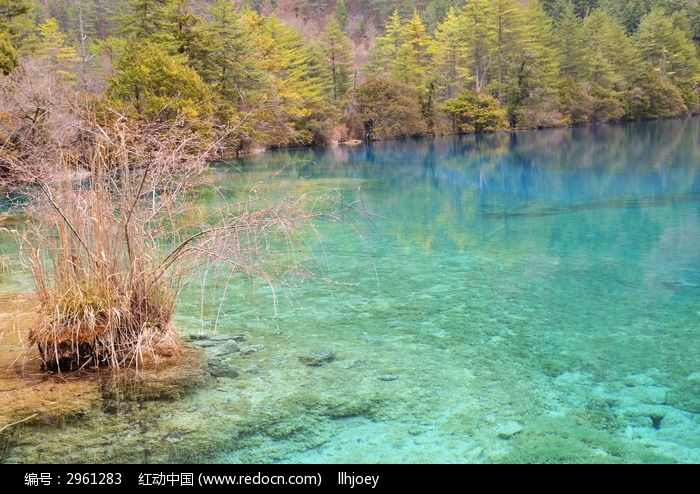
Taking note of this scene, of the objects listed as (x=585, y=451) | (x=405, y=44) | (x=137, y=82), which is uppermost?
(x=405, y=44)

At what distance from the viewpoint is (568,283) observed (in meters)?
8.18

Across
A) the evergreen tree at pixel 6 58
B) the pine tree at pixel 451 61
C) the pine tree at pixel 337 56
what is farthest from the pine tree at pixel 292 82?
the evergreen tree at pixel 6 58

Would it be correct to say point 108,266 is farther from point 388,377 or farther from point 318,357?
point 388,377

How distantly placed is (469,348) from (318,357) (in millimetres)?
1467

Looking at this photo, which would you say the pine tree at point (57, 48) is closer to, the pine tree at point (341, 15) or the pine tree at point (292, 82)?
the pine tree at point (292, 82)

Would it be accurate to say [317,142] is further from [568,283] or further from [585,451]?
[585,451]

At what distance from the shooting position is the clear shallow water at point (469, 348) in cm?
427

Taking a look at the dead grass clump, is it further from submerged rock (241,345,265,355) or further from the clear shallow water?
the clear shallow water

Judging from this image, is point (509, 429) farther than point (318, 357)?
No

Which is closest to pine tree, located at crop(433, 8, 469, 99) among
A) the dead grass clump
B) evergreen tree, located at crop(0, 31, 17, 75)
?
evergreen tree, located at crop(0, 31, 17, 75)

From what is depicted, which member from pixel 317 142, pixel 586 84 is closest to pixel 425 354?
pixel 317 142

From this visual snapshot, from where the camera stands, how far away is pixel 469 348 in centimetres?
598

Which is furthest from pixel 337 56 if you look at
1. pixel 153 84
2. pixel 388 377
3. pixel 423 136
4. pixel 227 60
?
pixel 388 377
